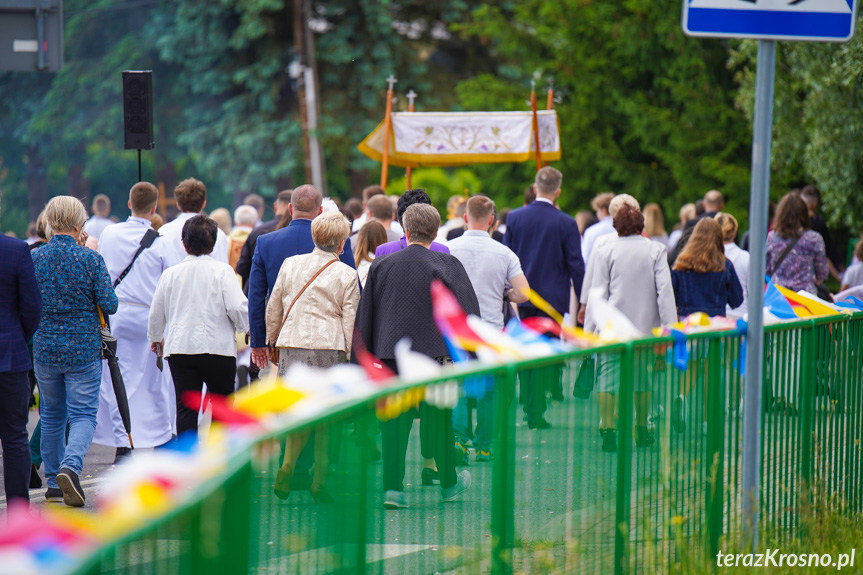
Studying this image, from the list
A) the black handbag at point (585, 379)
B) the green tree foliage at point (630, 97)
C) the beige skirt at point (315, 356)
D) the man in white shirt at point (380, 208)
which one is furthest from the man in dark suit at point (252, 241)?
the green tree foliage at point (630, 97)

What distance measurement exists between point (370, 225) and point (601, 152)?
1487 cm

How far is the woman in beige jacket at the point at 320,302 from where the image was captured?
6.50 m

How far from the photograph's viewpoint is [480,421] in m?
3.27

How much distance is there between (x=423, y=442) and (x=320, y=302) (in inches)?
137

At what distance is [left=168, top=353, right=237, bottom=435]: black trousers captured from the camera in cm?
713

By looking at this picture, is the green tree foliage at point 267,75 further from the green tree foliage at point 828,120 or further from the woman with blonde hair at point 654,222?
the woman with blonde hair at point 654,222

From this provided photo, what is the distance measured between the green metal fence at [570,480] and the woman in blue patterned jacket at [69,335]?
12.8ft

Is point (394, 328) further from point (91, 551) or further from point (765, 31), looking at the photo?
point (91, 551)

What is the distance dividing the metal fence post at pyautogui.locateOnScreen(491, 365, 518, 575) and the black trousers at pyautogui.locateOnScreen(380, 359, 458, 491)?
16 centimetres

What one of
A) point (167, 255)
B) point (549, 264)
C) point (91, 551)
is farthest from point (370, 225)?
point (91, 551)

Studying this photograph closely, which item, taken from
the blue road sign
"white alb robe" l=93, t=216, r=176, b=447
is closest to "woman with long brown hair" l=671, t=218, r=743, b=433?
"white alb robe" l=93, t=216, r=176, b=447

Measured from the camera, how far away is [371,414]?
275 centimetres

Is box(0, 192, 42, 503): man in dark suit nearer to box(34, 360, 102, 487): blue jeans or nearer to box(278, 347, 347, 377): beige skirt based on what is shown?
box(34, 360, 102, 487): blue jeans

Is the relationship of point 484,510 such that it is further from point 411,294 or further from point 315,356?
point 315,356
